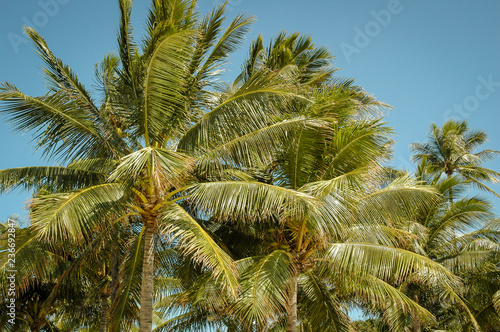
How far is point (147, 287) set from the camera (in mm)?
8570

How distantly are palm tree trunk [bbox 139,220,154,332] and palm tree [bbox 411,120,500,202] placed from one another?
1626 centimetres

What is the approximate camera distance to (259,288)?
320 inches

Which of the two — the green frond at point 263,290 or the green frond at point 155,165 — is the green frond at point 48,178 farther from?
the green frond at point 263,290

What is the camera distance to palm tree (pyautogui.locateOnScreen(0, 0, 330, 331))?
805 centimetres

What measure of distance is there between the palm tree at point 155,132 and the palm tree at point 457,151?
15045 millimetres

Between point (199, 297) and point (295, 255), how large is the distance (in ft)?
7.81

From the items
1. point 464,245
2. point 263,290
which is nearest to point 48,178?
point 263,290

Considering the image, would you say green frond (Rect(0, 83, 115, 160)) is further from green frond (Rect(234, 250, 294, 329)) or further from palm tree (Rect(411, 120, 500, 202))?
palm tree (Rect(411, 120, 500, 202))

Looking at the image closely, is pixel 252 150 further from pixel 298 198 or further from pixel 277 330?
pixel 277 330

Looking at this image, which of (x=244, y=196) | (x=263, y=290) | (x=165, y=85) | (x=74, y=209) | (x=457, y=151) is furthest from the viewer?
(x=457, y=151)

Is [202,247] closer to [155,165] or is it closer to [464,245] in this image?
[155,165]

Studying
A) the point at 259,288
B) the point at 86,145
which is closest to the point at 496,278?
the point at 259,288

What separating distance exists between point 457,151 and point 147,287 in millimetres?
18330

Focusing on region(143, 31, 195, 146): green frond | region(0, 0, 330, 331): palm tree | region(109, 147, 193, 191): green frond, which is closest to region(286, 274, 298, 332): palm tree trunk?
region(0, 0, 330, 331): palm tree
